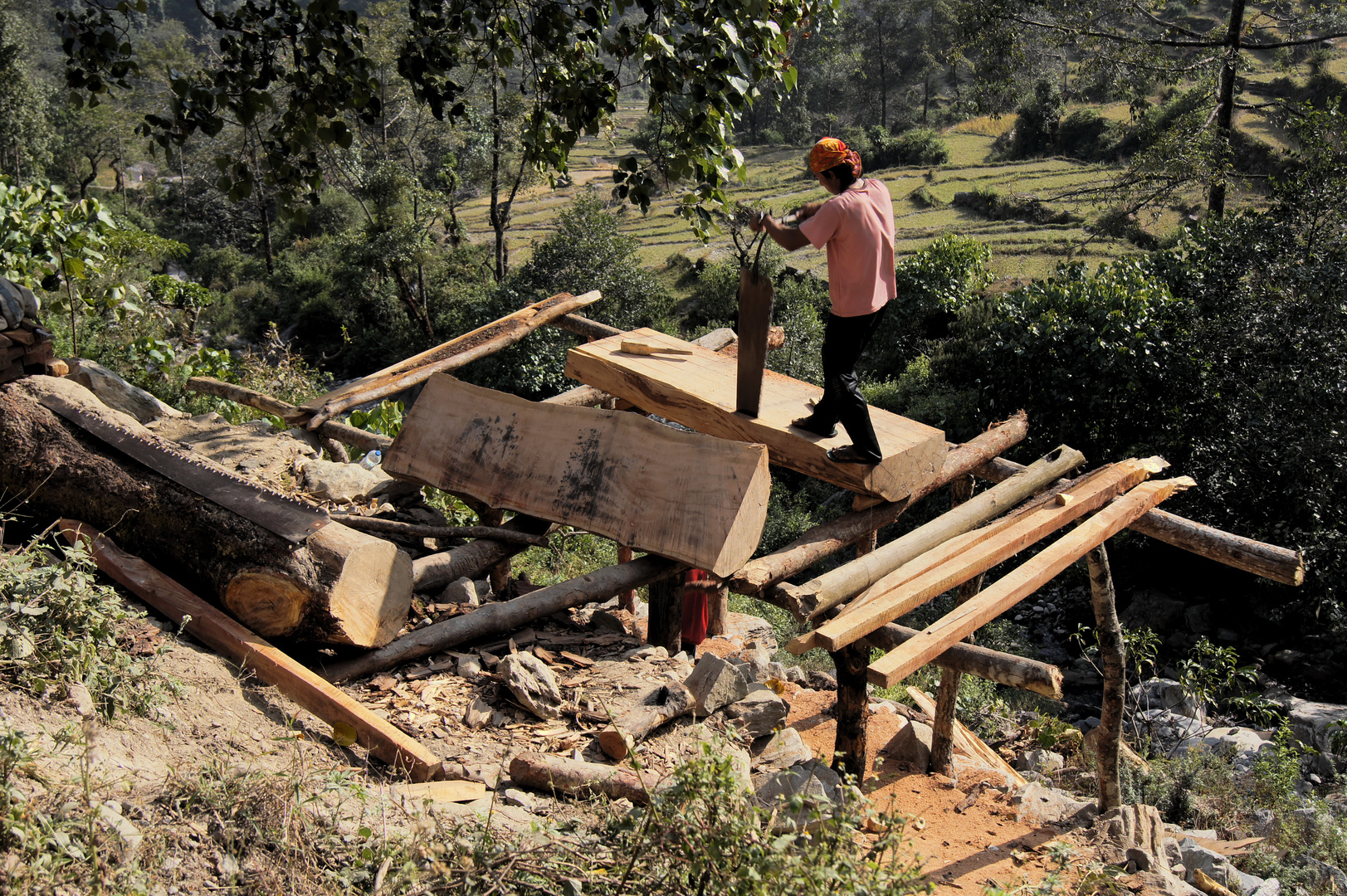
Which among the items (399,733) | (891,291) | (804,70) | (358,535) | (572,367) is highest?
(804,70)

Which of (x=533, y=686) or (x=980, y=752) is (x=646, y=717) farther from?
(x=980, y=752)

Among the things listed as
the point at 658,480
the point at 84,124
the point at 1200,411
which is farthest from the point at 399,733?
the point at 84,124

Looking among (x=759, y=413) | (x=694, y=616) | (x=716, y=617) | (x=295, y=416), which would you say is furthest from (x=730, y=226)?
(x=295, y=416)

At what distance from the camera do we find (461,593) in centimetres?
469

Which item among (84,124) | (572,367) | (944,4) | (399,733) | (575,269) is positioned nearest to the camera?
(399,733)

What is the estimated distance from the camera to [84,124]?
3828 cm

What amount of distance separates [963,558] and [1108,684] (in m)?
1.36

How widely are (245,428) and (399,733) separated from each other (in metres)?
3.74

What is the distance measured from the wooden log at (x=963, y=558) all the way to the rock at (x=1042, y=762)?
6.36 ft

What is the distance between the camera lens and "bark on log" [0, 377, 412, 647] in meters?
3.78

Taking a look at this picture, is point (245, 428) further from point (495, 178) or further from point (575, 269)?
point (495, 178)

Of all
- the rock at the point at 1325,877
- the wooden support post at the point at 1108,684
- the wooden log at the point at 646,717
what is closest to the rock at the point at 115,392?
the wooden log at the point at 646,717

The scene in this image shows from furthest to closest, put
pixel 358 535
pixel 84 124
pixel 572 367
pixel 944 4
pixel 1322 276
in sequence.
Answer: pixel 944 4, pixel 84 124, pixel 1322 276, pixel 572 367, pixel 358 535

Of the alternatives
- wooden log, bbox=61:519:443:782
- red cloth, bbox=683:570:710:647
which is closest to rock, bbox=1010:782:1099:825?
Answer: red cloth, bbox=683:570:710:647
